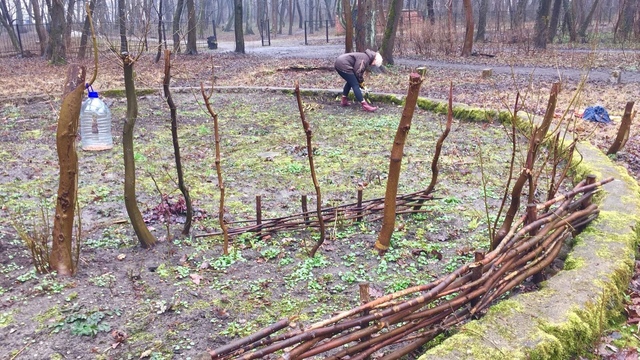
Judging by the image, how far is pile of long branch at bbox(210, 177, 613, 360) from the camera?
2.28 m

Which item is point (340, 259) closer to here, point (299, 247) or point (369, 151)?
point (299, 247)

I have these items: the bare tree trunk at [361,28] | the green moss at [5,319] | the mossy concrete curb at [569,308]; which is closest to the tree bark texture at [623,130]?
the mossy concrete curb at [569,308]

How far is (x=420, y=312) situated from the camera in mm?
2541

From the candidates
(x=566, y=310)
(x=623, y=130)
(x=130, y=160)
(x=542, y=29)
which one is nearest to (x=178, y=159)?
(x=130, y=160)

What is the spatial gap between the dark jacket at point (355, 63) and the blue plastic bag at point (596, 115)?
358 cm

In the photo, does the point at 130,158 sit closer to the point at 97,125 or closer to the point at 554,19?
the point at 97,125

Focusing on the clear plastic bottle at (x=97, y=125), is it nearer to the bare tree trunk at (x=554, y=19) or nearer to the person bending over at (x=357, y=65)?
the person bending over at (x=357, y=65)

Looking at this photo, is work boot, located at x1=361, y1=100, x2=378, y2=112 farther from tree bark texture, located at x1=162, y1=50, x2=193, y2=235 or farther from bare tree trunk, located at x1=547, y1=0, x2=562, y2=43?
bare tree trunk, located at x1=547, y1=0, x2=562, y2=43

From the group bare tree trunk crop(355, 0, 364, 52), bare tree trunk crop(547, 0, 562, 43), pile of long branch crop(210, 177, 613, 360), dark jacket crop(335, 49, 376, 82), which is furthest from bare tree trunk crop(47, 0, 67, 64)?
bare tree trunk crop(547, 0, 562, 43)

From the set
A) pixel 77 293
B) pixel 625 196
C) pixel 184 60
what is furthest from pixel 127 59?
pixel 184 60

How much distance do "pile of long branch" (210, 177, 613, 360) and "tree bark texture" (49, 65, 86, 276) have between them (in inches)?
61.4

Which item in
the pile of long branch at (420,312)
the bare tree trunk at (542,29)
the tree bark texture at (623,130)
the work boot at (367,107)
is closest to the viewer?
the pile of long branch at (420,312)

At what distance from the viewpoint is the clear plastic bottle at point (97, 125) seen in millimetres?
6930

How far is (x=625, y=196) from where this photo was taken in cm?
412
